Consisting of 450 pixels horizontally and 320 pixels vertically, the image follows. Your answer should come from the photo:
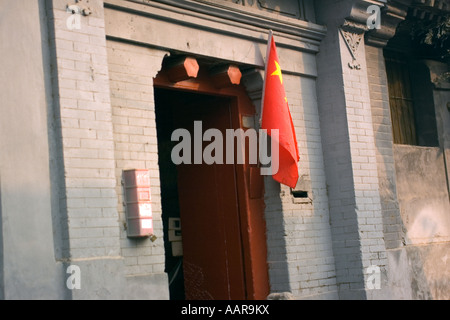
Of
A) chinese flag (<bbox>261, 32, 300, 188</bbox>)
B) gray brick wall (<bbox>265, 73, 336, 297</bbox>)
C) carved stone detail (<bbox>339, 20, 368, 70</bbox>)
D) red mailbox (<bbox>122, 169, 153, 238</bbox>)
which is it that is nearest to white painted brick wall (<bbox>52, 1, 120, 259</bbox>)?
red mailbox (<bbox>122, 169, 153, 238</bbox>)

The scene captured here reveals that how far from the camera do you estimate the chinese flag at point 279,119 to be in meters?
9.50

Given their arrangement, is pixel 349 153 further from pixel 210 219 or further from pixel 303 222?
pixel 210 219

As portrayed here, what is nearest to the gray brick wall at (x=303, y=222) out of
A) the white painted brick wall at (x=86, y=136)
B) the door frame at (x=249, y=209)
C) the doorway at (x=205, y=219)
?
the door frame at (x=249, y=209)

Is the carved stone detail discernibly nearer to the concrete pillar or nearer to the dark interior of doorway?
the concrete pillar

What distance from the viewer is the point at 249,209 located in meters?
9.79

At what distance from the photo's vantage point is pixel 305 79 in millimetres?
10516

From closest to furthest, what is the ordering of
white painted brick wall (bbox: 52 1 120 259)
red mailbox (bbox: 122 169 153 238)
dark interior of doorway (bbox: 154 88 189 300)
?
white painted brick wall (bbox: 52 1 120 259) → red mailbox (bbox: 122 169 153 238) → dark interior of doorway (bbox: 154 88 189 300)

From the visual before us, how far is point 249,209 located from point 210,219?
0.57m

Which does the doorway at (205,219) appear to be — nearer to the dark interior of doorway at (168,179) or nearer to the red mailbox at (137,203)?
the dark interior of doorway at (168,179)

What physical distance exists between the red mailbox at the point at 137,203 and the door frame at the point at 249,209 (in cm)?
203

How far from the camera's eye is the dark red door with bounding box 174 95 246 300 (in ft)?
32.2

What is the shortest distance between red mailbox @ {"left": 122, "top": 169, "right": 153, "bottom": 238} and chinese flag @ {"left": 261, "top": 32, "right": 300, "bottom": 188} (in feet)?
7.26

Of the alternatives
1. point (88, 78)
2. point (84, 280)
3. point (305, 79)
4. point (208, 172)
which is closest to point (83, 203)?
point (84, 280)

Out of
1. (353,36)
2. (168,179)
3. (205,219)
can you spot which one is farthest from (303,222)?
(353,36)
